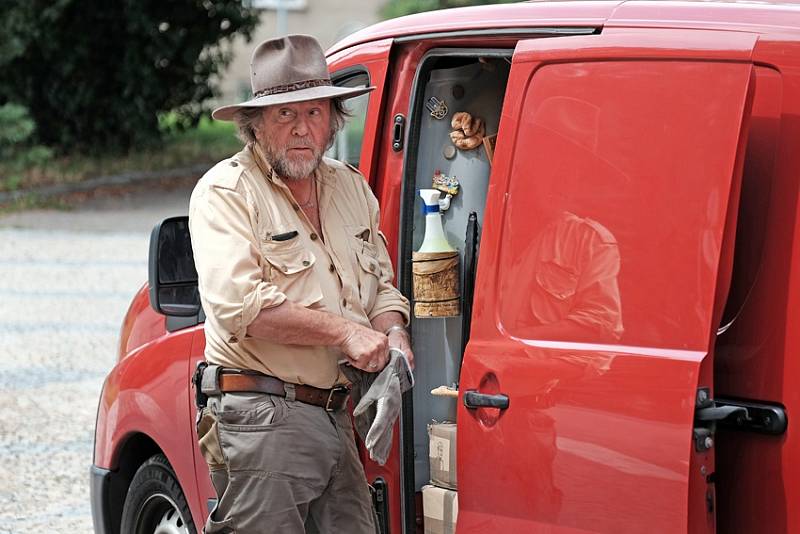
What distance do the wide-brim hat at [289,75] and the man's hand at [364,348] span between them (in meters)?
0.62

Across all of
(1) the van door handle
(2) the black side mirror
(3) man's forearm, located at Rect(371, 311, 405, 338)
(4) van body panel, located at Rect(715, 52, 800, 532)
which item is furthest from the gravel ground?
(4) van body panel, located at Rect(715, 52, 800, 532)

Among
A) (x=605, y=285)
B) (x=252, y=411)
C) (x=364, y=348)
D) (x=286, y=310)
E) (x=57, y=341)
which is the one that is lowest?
(x=57, y=341)

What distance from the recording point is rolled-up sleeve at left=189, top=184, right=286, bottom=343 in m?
3.20

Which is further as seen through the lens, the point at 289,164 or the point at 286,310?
the point at 289,164

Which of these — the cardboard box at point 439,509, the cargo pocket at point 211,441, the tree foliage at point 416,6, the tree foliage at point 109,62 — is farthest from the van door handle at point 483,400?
the tree foliage at point 416,6

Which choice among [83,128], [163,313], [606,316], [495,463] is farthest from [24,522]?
[83,128]

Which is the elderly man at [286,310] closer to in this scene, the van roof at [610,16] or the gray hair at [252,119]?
the gray hair at [252,119]

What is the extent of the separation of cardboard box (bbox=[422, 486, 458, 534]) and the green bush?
50.8 ft

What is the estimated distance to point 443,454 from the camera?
3.61 meters

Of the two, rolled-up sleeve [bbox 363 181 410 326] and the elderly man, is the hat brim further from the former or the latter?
rolled-up sleeve [bbox 363 181 410 326]

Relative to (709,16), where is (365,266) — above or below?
below

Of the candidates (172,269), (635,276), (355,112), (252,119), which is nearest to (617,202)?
(635,276)

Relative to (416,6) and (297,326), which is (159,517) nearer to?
(297,326)

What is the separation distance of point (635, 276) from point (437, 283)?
86 cm
